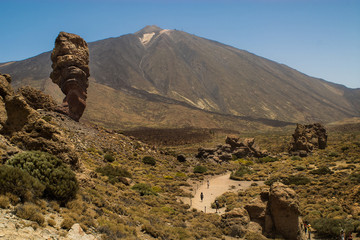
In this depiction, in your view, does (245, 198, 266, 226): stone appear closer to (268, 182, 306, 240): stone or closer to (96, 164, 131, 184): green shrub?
(268, 182, 306, 240): stone

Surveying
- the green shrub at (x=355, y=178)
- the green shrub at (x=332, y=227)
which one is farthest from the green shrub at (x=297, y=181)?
the green shrub at (x=332, y=227)

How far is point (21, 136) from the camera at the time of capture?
12.1 meters

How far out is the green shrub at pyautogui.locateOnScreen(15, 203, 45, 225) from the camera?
7.55 metres

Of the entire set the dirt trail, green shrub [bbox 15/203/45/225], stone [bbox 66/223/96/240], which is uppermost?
green shrub [bbox 15/203/45/225]

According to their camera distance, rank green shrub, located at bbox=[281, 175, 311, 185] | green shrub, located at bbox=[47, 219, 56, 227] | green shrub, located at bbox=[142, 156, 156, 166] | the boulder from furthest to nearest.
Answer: green shrub, located at bbox=[142, 156, 156, 166], green shrub, located at bbox=[281, 175, 311, 185], the boulder, green shrub, located at bbox=[47, 219, 56, 227]

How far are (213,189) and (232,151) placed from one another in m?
26.1

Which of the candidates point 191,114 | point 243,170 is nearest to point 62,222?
point 243,170

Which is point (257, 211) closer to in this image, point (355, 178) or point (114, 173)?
point (114, 173)

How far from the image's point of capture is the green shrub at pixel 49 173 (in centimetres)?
975

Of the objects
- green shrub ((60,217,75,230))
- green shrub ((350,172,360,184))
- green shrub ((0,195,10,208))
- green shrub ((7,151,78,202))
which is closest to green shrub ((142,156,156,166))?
green shrub ((350,172,360,184))

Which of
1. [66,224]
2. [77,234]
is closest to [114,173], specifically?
[66,224]

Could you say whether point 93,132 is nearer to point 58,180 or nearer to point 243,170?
point 243,170

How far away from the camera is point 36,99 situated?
3228 centimetres

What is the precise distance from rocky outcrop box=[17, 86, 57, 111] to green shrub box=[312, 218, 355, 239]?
1256 inches
